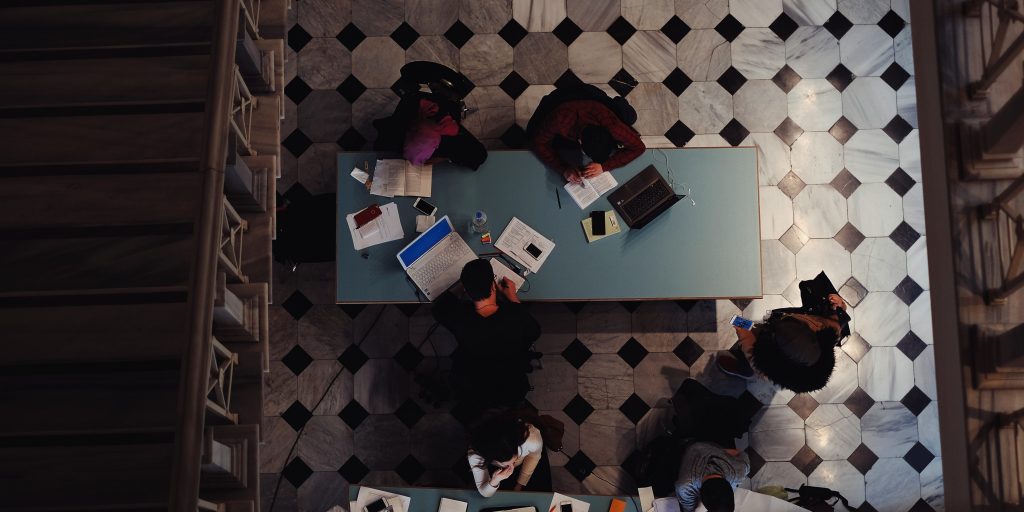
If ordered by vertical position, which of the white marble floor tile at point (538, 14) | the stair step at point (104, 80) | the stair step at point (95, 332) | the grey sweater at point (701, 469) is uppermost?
the white marble floor tile at point (538, 14)

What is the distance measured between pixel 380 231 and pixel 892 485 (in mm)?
4235

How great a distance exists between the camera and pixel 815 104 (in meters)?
4.86

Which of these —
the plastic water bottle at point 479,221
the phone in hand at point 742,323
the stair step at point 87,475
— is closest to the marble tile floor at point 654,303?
the phone in hand at point 742,323

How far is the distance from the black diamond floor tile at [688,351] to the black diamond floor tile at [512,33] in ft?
8.94

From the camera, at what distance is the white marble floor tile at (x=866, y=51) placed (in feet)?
16.0

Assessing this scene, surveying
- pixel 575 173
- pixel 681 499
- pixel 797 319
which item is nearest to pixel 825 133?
pixel 797 319

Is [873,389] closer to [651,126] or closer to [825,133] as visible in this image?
[825,133]

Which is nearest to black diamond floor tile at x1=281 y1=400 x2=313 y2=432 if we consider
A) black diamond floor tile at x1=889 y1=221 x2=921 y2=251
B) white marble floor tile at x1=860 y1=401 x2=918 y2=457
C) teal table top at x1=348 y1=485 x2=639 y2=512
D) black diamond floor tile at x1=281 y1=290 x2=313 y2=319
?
black diamond floor tile at x1=281 y1=290 x2=313 y2=319

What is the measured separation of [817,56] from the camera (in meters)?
4.89

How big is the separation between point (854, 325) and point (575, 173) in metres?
2.66

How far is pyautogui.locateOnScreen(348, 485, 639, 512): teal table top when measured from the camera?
3660mm

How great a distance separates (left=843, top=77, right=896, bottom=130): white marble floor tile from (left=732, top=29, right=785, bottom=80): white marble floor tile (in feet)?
2.00

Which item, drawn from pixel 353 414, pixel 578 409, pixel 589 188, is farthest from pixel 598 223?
pixel 353 414

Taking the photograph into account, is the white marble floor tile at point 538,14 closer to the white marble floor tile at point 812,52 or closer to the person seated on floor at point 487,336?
the white marble floor tile at point 812,52
